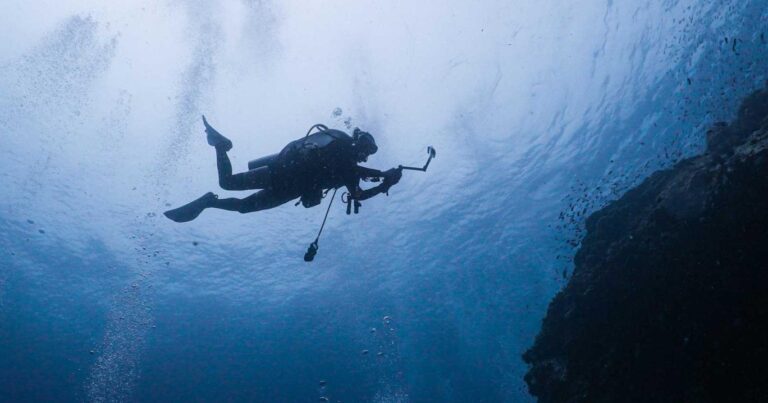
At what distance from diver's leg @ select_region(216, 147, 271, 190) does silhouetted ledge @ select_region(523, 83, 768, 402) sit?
770 cm

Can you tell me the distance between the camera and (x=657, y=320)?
7715 millimetres

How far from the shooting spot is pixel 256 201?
6121 mm

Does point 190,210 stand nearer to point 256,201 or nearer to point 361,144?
point 256,201

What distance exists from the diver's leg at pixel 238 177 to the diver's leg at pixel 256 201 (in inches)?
7.6

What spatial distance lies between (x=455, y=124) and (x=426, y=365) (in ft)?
116

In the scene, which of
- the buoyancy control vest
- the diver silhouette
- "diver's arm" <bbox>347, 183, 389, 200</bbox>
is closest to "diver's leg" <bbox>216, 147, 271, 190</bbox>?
the diver silhouette

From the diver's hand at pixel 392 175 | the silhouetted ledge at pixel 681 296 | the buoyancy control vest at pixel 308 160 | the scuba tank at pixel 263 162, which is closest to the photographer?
the buoyancy control vest at pixel 308 160

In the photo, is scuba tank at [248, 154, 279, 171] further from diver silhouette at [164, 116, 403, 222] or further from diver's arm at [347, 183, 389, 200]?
diver's arm at [347, 183, 389, 200]

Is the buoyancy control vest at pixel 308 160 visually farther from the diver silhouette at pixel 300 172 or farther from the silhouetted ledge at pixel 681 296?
the silhouetted ledge at pixel 681 296

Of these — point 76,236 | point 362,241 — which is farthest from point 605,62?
point 76,236

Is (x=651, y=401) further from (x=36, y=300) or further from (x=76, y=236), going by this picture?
(x=36, y=300)

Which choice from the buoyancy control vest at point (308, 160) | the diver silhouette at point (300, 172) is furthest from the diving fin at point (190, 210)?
the buoyancy control vest at point (308, 160)

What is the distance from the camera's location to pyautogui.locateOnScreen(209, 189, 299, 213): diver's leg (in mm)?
6031

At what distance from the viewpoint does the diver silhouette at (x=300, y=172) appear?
575 centimetres
